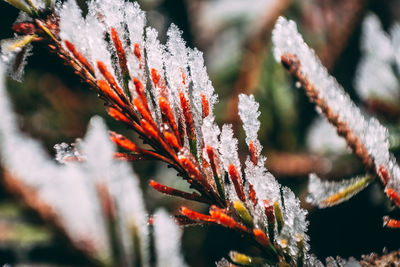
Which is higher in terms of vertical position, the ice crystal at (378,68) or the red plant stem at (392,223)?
the ice crystal at (378,68)

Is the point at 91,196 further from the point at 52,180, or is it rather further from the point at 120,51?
the point at 52,180

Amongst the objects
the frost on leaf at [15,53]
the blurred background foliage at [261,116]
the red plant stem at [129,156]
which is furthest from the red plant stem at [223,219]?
the blurred background foliage at [261,116]

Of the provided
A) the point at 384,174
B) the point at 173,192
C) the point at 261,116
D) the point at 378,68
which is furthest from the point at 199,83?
the point at 261,116

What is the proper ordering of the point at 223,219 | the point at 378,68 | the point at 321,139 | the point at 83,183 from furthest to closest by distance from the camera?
1. the point at 321,139
2. the point at 378,68
3. the point at 83,183
4. the point at 223,219

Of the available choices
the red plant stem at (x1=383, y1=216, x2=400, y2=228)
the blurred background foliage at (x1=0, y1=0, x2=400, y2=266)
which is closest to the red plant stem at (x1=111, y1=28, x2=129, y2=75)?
the red plant stem at (x1=383, y1=216, x2=400, y2=228)

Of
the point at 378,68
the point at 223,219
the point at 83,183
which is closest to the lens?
the point at 223,219

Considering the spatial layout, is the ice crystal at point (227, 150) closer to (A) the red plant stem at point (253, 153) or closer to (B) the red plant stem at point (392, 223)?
(A) the red plant stem at point (253, 153)

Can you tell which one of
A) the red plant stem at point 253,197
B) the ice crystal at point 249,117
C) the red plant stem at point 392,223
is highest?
the ice crystal at point 249,117
